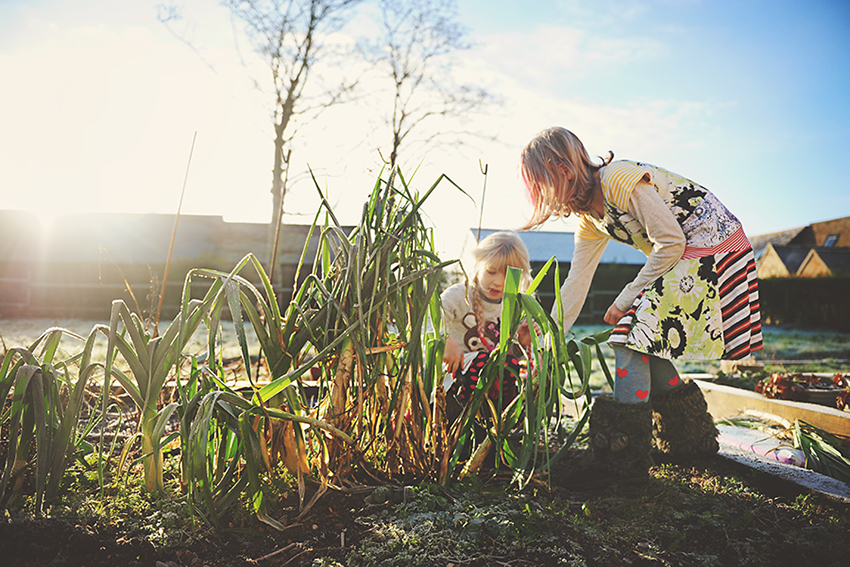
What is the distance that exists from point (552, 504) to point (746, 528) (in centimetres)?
49

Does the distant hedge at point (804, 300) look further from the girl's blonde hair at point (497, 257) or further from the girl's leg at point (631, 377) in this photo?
the girl's leg at point (631, 377)

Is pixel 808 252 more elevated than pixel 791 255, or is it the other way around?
pixel 808 252

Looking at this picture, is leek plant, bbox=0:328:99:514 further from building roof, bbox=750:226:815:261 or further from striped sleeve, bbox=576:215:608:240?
building roof, bbox=750:226:815:261

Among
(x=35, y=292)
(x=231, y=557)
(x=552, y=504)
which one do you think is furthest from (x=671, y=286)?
(x=35, y=292)

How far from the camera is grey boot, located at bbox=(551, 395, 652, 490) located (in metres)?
1.67

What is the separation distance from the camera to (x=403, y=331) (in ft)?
4.65

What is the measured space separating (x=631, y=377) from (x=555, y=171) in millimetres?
733

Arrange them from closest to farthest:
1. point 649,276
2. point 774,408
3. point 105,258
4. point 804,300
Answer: point 649,276, point 774,408, point 105,258, point 804,300

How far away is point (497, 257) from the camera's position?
2143mm

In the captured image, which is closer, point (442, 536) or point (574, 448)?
point (442, 536)

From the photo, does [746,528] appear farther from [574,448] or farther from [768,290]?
[768,290]

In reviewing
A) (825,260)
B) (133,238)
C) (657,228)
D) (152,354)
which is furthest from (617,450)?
(825,260)

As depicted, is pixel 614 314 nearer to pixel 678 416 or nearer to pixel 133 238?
pixel 678 416

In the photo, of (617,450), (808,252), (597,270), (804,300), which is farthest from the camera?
(808,252)
